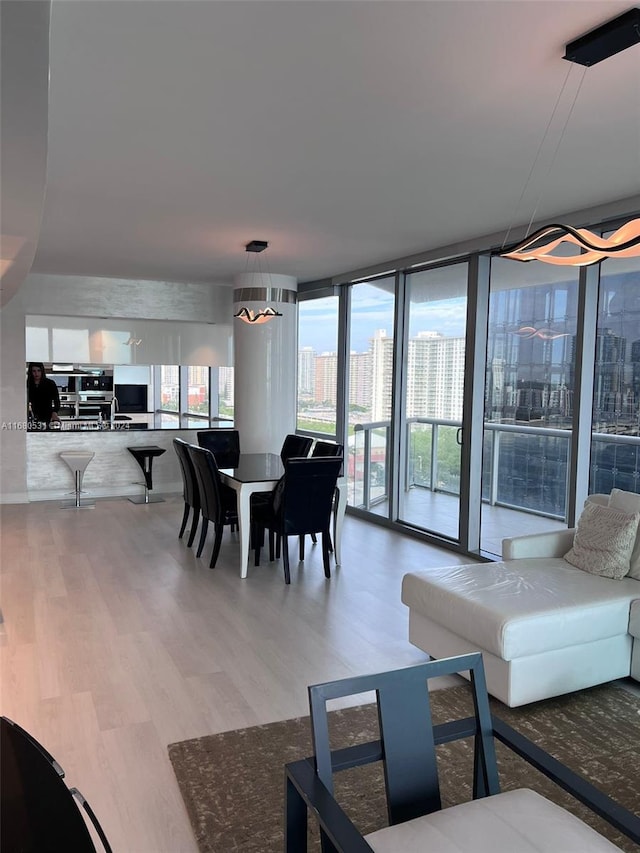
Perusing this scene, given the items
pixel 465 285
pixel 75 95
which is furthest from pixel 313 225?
pixel 75 95

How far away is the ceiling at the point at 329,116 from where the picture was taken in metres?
2.25

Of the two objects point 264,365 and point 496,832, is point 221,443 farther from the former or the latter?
point 496,832

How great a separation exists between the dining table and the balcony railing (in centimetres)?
116

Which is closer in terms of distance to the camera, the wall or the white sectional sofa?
the white sectional sofa

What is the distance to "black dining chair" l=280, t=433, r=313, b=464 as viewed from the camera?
6.84 m

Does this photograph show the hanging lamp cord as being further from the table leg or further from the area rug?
the table leg

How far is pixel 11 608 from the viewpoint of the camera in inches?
179

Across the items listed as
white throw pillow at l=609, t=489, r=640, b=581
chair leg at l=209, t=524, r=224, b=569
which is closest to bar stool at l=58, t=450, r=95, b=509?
chair leg at l=209, t=524, r=224, b=569

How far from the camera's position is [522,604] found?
327 centimetres

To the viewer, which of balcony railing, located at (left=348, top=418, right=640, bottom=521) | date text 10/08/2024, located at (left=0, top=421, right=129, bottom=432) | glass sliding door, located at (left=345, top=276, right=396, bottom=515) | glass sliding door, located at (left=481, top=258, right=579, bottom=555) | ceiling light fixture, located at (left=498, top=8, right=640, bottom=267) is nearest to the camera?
ceiling light fixture, located at (left=498, top=8, right=640, bottom=267)

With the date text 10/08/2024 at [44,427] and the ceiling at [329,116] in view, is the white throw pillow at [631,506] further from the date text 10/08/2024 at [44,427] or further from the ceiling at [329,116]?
the date text 10/08/2024 at [44,427]

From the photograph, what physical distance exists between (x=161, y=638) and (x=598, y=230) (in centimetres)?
402

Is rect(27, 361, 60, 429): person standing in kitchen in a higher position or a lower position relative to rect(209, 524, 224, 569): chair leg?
higher

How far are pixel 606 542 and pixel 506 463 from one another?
6.94 ft
